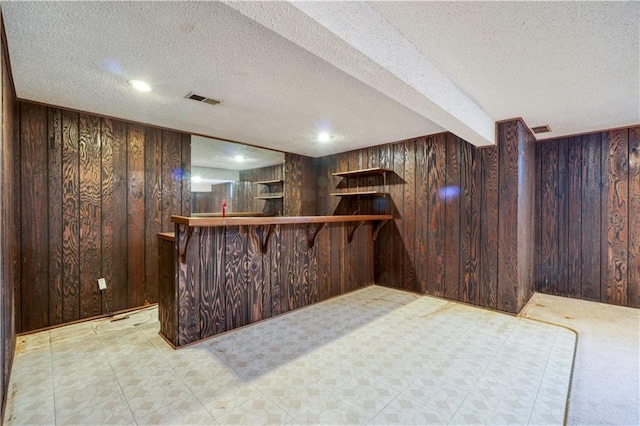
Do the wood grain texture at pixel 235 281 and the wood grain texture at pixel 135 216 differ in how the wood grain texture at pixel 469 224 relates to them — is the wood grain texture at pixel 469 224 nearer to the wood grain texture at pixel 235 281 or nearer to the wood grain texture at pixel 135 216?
the wood grain texture at pixel 235 281

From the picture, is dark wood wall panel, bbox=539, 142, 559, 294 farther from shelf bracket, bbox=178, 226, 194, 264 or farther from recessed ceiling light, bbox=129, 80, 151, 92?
recessed ceiling light, bbox=129, 80, 151, 92

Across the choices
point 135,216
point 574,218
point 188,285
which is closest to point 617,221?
point 574,218

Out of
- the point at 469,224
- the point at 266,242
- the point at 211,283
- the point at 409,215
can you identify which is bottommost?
the point at 211,283

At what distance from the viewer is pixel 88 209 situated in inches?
112

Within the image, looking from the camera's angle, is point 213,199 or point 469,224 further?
point 213,199

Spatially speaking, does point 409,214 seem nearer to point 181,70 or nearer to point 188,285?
point 188,285

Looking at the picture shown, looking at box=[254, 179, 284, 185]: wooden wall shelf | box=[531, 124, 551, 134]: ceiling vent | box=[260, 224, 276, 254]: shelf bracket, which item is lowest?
box=[260, 224, 276, 254]: shelf bracket

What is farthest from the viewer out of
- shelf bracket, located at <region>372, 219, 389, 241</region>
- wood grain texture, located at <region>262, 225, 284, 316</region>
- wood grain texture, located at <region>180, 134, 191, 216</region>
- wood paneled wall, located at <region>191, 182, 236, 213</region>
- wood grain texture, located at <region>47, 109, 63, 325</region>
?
shelf bracket, located at <region>372, 219, 389, 241</region>

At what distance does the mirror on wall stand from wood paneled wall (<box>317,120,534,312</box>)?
1424 millimetres

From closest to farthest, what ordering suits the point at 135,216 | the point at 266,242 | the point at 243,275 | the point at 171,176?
the point at 243,275 → the point at 266,242 → the point at 135,216 → the point at 171,176

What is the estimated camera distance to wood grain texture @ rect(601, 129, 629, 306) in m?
3.28

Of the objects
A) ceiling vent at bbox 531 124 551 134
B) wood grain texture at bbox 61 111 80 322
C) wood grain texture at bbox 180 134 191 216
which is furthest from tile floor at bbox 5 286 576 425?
ceiling vent at bbox 531 124 551 134

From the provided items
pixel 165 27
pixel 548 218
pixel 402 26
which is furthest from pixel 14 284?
pixel 548 218

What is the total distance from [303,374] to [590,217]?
3.93 metres
